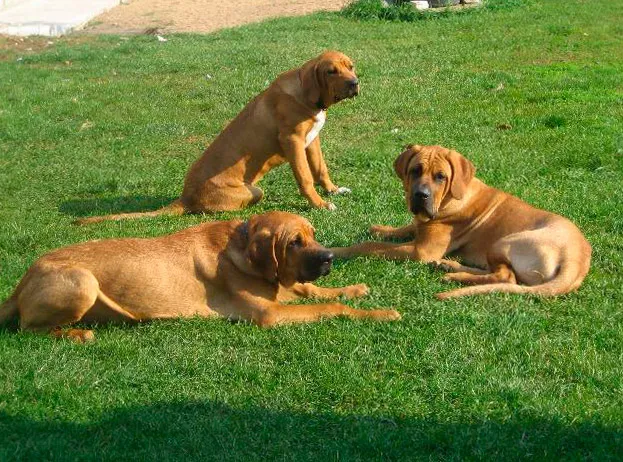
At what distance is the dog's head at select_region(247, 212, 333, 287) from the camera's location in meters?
6.35

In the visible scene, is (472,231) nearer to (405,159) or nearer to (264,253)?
(405,159)

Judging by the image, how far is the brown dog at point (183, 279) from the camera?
6.33 metres

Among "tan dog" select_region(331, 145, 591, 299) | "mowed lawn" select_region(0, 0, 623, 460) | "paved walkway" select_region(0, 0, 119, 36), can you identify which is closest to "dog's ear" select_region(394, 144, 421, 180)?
"tan dog" select_region(331, 145, 591, 299)

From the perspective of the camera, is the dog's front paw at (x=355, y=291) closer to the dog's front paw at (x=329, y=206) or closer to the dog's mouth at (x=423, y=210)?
the dog's mouth at (x=423, y=210)

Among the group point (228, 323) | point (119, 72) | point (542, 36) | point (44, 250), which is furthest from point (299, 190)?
point (542, 36)

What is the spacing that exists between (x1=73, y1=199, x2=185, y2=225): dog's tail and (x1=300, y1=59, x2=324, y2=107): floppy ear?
1.71 meters

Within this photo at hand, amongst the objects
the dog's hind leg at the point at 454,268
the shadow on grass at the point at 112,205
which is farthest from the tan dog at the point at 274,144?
the dog's hind leg at the point at 454,268

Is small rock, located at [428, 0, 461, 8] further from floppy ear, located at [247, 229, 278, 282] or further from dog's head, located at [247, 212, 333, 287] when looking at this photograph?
floppy ear, located at [247, 229, 278, 282]

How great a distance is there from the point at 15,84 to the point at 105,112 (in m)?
2.87

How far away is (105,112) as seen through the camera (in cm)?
1409

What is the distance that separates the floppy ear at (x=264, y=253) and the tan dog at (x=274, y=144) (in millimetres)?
2916

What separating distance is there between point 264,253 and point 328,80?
3457 mm

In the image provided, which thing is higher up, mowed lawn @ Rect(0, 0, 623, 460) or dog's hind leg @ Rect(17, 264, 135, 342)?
dog's hind leg @ Rect(17, 264, 135, 342)

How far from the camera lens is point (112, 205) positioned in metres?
9.95
